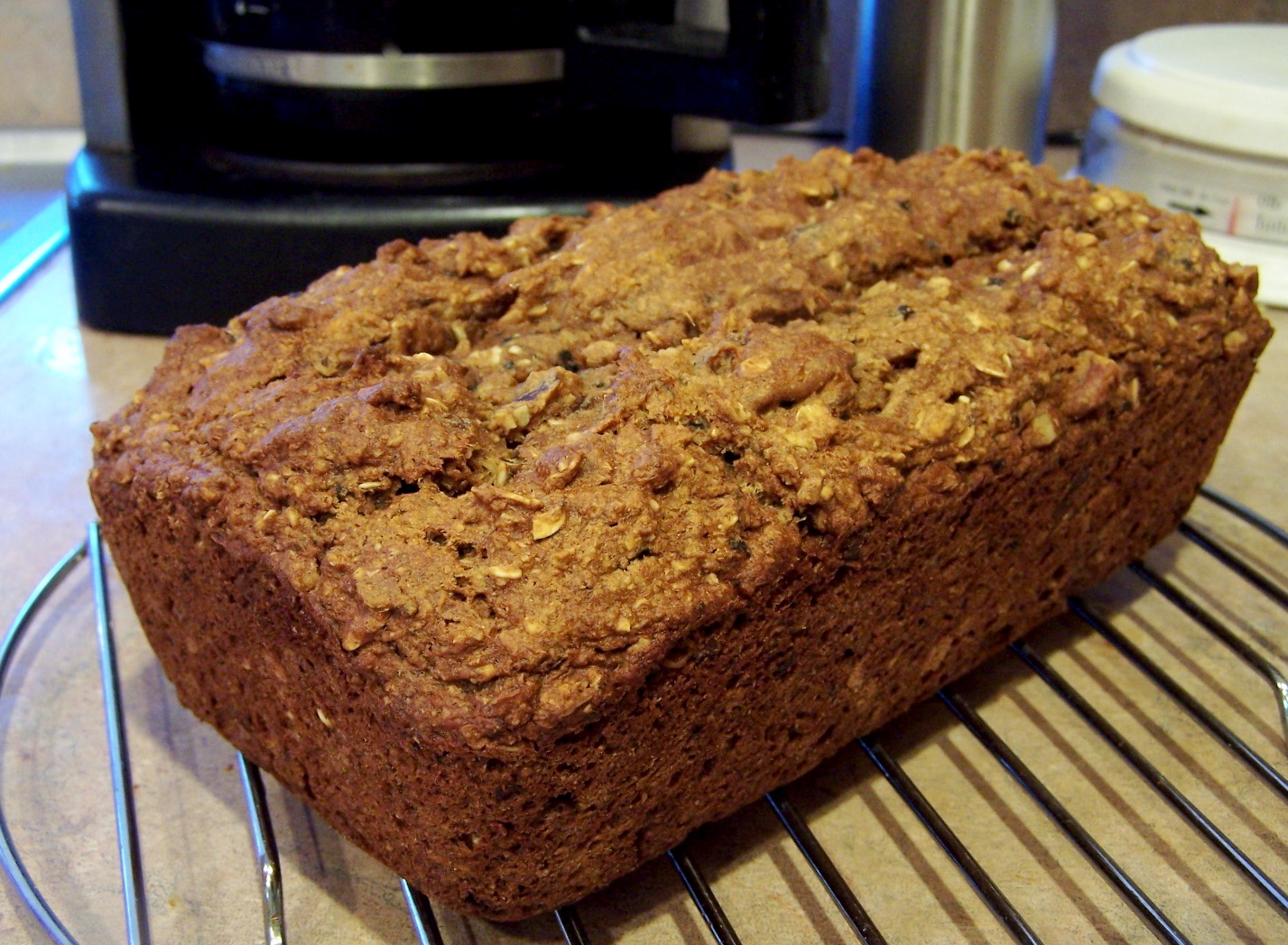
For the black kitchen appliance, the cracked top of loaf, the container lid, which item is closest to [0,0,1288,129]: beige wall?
the container lid

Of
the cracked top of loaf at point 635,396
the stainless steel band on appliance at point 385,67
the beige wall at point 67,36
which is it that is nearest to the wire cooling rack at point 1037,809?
the cracked top of loaf at point 635,396

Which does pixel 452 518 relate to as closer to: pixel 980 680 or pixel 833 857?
pixel 833 857

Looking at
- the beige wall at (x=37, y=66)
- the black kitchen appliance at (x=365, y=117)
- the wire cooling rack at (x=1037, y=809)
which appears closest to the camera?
the wire cooling rack at (x=1037, y=809)

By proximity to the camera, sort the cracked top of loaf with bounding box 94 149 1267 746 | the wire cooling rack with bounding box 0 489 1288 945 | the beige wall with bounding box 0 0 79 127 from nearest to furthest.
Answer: the cracked top of loaf with bounding box 94 149 1267 746 < the wire cooling rack with bounding box 0 489 1288 945 < the beige wall with bounding box 0 0 79 127

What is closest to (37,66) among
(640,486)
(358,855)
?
(358,855)

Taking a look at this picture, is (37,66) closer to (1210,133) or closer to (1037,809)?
(1210,133)

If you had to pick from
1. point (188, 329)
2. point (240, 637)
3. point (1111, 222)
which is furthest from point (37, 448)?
point (1111, 222)

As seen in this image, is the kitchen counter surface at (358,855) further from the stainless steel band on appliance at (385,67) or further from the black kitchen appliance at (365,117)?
the stainless steel band on appliance at (385,67)

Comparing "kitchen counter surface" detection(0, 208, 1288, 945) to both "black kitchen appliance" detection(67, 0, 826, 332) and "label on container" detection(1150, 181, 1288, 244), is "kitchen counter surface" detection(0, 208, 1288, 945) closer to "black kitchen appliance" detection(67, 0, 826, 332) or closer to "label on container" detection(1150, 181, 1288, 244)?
"black kitchen appliance" detection(67, 0, 826, 332)
